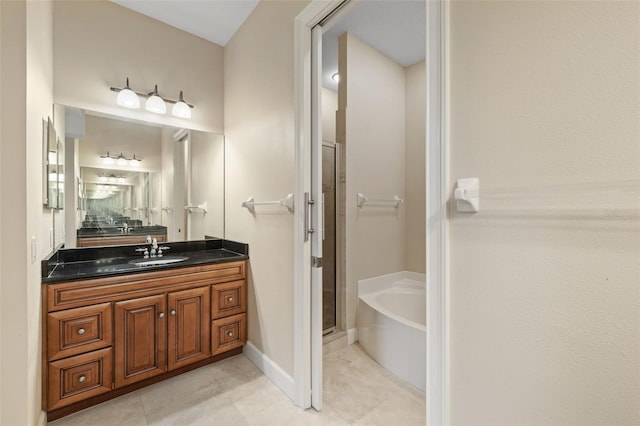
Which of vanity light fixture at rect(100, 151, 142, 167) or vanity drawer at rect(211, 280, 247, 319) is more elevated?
vanity light fixture at rect(100, 151, 142, 167)

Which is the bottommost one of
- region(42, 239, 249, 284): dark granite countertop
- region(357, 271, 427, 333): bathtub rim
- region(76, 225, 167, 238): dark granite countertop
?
region(357, 271, 427, 333): bathtub rim

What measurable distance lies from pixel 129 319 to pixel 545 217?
222 cm

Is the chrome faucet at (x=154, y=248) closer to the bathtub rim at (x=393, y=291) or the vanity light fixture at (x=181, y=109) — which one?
the vanity light fixture at (x=181, y=109)

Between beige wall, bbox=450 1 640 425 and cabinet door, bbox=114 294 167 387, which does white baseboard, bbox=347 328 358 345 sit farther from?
beige wall, bbox=450 1 640 425

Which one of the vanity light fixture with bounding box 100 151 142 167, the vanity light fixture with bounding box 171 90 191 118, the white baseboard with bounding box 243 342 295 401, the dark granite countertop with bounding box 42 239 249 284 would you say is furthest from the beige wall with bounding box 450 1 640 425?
the vanity light fixture with bounding box 100 151 142 167

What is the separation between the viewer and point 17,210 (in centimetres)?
115

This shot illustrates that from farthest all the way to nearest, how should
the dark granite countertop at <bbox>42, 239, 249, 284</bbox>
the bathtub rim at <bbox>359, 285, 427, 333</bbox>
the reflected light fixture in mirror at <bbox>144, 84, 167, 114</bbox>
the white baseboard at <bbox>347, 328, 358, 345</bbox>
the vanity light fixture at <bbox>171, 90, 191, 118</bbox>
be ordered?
the white baseboard at <bbox>347, 328, 358, 345</bbox>
the vanity light fixture at <bbox>171, 90, 191, 118</bbox>
the reflected light fixture in mirror at <bbox>144, 84, 167, 114</bbox>
the bathtub rim at <bbox>359, 285, 427, 333</bbox>
the dark granite countertop at <bbox>42, 239, 249, 284</bbox>

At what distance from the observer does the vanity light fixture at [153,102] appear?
7.16 ft

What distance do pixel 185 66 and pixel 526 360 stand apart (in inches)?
120

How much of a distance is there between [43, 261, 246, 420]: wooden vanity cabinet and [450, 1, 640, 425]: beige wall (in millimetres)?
1778

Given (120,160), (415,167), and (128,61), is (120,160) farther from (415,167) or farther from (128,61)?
(415,167)

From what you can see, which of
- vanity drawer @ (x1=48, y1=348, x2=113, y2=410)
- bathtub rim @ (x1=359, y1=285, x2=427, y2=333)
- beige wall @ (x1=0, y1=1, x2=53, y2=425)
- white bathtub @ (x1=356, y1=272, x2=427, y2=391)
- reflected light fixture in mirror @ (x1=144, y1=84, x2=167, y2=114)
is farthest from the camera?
reflected light fixture in mirror @ (x1=144, y1=84, x2=167, y2=114)

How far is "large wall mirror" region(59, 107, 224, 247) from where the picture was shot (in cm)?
212

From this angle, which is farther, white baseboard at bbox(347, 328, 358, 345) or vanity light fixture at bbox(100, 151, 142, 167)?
white baseboard at bbox(347, 328, 358, 345)
